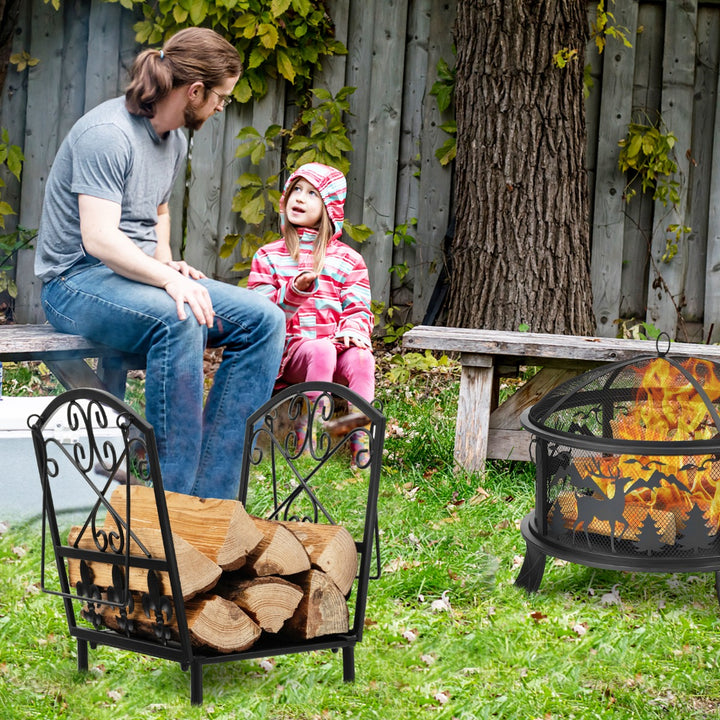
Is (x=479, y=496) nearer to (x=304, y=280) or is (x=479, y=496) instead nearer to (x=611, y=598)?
(x=611, y=598)

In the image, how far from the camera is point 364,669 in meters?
2.27

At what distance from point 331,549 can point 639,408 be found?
1.11 meters

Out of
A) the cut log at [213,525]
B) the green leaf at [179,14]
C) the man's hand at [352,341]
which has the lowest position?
the cut log at [213,525]

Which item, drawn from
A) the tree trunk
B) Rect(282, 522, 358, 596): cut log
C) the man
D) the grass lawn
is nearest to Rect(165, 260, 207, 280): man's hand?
the man

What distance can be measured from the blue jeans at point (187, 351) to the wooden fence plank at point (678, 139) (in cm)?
313

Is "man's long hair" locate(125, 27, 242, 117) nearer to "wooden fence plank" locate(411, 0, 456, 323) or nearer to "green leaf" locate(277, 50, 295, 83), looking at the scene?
"green leaf" locate(277, 50, 295, 83)

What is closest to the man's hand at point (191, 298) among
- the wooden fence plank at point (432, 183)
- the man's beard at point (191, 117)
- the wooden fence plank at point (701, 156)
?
the man's beard at point (191, 117)

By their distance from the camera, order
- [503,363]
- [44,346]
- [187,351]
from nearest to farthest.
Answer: [187,351], [44,346], [503,363]

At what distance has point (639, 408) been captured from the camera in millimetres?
2820

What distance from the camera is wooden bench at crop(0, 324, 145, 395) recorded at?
312cm

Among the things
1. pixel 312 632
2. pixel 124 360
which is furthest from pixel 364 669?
pixel 124 360

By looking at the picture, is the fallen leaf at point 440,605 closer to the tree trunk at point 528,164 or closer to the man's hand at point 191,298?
the man's hand at point 191,298

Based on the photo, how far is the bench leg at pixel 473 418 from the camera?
12.2ft

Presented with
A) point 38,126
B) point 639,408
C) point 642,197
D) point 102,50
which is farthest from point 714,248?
point 38,126
